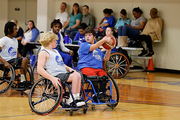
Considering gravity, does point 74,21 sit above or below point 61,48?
above

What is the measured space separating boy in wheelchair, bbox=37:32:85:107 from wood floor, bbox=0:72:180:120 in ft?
0.83

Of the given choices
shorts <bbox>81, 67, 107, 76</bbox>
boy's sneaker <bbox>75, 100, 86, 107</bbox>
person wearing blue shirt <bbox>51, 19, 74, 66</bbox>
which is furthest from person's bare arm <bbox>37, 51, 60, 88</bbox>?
person wearing blue shirt <bbox>51, 19, 74, 66</bbox>

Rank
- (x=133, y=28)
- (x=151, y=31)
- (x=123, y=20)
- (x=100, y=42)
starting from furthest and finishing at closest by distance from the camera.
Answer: (x=123, y=20) < (x=151, y=31) < (x=133, y=28) < (x=100, y=42)

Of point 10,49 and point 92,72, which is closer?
point 92,72

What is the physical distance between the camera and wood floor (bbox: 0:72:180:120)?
135 inches

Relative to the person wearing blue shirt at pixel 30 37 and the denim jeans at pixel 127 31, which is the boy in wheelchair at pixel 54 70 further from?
the person wearing blue shirt at pixel 30 37

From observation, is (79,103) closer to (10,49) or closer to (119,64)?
(10,49)

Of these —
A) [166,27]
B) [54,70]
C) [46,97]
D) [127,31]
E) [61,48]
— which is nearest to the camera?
[46,97]

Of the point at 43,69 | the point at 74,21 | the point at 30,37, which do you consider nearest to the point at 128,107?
the point at 43,69

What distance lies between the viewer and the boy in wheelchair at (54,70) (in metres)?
3.46

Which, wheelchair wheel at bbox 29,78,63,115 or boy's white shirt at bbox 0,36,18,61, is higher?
boy's white shirt at bbox 0,36,18,61

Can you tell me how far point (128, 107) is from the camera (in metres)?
3.98

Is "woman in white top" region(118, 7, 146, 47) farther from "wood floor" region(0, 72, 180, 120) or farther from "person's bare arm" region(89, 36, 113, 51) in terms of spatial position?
"person's bare arm" region(89, 36, 113, 51)

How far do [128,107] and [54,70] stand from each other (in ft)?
3.37
